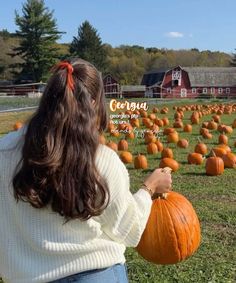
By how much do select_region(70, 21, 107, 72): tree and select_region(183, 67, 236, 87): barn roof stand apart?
13839 mm

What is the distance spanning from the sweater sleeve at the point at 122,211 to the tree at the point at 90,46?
84.9 metres

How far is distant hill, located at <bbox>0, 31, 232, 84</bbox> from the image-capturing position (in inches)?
3557

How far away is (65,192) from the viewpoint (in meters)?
2.20

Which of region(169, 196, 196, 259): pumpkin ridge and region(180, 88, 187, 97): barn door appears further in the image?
region(180, 88, 187, 97): barn door

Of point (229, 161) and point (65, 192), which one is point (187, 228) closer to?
point (65, 192)

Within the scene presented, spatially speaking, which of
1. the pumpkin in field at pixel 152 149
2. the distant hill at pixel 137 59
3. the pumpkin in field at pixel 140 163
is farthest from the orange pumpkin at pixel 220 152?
the distant hill at pixel 137 59

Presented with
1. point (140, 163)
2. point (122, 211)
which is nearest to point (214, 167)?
point (140, 163)

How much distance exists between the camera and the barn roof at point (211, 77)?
8375 cm

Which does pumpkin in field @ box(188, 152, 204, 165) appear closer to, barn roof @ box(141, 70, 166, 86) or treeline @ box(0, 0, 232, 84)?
treeline @ box(0, 0, 232, 84)

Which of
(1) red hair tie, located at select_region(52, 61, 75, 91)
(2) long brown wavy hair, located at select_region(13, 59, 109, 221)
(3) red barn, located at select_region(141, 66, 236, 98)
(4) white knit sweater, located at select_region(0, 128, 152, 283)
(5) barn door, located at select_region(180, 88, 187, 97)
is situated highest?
(1) red hair tie, located at select_region(52, 61, 75, 91)

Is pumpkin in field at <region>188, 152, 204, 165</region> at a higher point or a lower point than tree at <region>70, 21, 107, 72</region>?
lower

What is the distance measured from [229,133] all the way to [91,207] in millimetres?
13059

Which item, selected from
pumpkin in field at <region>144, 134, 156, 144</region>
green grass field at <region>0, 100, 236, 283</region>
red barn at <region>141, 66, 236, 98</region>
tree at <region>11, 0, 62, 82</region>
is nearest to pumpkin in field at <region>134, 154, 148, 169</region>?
green grass field at <region>0, 100, 236, 283</region>

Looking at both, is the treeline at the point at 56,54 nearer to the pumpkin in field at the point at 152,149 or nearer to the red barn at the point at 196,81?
the red barn at the point at 196,81
